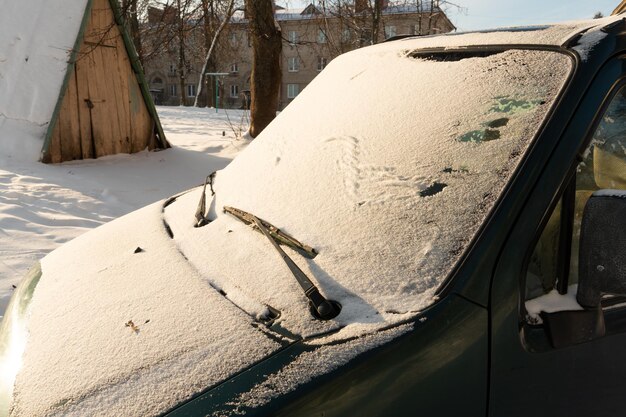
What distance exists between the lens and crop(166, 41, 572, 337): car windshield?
1.40m

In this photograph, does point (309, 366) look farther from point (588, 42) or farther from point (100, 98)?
point (100, 98)

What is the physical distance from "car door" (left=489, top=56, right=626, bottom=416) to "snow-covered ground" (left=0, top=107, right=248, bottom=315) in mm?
3369

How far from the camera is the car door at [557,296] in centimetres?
132

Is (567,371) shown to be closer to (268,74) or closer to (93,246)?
(93,246)

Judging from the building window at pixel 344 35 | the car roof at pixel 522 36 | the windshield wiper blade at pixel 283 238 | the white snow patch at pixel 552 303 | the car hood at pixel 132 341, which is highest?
the building window at pixel 344 35

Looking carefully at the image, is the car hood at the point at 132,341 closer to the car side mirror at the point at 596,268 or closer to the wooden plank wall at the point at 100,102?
the car side mirror at the point at 596,268

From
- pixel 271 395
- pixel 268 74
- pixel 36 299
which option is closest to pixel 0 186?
pixel 268 74

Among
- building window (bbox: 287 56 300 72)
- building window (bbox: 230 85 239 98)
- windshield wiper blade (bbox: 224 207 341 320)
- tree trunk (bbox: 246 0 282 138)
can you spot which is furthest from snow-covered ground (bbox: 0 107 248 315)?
building window (bbox: 230 85 239 98)

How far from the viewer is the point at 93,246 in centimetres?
223

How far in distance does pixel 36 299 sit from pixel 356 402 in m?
1.27

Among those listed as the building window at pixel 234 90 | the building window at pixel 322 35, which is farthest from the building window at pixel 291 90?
the building window at pixel 322 35

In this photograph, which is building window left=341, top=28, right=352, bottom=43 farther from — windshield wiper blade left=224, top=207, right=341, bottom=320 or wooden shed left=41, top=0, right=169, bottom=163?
windshield wiper blade left=224, top=207, right=341, bottom=320

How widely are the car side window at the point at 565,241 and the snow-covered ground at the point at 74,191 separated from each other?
3.40m

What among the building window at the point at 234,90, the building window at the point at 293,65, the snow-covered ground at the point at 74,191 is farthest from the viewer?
the building window at the point at 234,90
